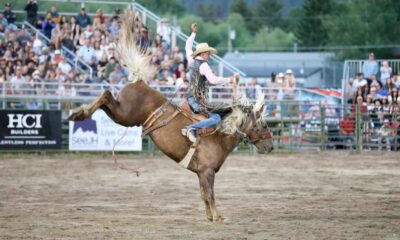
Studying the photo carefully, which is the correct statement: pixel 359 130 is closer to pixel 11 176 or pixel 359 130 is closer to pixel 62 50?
pixel 62 50

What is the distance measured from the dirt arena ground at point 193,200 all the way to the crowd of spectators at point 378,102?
88.3 inches

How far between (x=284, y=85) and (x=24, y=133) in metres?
8.14

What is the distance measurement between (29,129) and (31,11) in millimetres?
4910

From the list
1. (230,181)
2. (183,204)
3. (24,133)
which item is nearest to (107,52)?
(24,133)

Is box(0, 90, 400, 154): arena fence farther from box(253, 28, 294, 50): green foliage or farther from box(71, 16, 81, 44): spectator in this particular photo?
box(253, 28, 294, 50): green foliage

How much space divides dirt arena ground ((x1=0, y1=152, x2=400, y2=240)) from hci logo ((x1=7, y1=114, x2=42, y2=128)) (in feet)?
2.78

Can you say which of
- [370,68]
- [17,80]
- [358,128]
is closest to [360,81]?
[370,68]

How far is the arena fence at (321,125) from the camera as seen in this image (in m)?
22.5

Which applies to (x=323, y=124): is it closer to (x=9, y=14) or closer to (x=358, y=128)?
(x=358, y=128)

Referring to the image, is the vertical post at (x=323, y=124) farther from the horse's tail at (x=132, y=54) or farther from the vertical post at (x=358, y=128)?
the horse's tail at (x=132, y=54)

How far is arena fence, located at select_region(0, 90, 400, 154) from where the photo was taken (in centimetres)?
2250

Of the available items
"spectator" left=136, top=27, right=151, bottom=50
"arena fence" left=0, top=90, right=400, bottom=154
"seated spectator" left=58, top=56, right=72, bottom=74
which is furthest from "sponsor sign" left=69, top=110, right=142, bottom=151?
"spectator" left=136, top=27, right=151, bottom=50

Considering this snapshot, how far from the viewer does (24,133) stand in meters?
21.3

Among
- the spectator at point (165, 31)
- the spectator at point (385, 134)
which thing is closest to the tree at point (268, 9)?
the spectator at point (165, 31)
